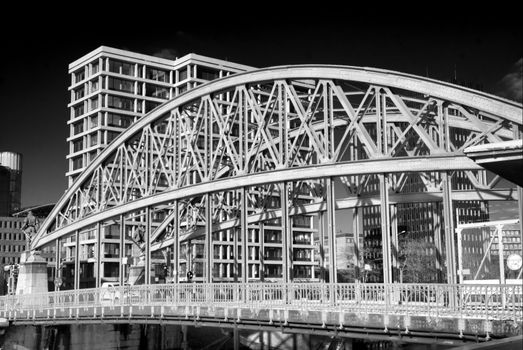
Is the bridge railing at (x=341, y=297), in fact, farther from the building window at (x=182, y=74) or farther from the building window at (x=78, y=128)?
the building window at (x=182, y=74)

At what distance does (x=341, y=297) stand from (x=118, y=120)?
9395 cm

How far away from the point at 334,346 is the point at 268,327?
1011cm

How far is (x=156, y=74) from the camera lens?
12544 cm

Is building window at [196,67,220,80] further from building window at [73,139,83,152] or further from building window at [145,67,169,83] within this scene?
building window at [73,139,83,152]

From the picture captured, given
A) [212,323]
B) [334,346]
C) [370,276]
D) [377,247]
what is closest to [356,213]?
[334,346]

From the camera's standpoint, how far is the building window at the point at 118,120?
11625 centimetres

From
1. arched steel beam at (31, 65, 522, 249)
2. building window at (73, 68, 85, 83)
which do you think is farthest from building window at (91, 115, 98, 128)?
arched steel beam at (31, 65, 522, 249)

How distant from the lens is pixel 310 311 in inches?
1153

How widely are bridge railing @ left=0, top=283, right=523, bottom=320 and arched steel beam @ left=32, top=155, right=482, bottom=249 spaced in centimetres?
759

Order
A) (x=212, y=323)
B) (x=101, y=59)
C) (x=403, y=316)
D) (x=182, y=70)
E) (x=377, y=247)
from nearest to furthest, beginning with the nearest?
(x=403, y=316)
(x=212, y=323)
(x=101, y=59)
(x=182, y=70)
(x=377, y=247)

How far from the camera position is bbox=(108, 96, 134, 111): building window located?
383 ft

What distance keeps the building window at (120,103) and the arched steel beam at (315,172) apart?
60.1m

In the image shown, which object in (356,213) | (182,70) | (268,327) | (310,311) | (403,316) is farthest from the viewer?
(182,70)

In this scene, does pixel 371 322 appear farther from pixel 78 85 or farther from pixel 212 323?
pixel 78 85
